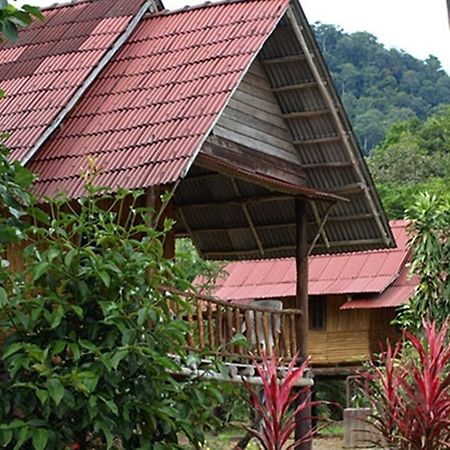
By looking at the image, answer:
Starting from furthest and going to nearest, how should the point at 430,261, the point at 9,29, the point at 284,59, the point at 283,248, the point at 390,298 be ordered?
the point at 390,298, the point at 430,261, the point at 283,248, the point at 284,59, the point at 9,29

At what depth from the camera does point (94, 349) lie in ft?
24.3

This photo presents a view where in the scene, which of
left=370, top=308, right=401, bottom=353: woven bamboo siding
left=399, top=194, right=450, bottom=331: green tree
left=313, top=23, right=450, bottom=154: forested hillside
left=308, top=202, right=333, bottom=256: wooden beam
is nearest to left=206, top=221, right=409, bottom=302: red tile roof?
left=370, top=308, right=401, bottom=353: woven bamboo siding

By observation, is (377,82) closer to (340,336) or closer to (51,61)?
(340,336)

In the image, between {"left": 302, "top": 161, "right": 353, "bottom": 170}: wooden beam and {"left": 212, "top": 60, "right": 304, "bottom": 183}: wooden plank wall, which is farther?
{"left": 302, "top": 161, "right": 353, "bottom": 170}: wooden beam

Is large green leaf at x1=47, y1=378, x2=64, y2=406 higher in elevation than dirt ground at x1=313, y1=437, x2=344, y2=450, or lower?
lower

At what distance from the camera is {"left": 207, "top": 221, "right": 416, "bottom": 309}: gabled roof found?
27250 mm

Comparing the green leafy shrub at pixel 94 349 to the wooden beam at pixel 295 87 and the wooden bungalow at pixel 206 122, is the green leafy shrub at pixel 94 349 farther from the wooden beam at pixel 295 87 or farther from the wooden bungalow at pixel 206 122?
the wooden beam at pixel 295 87

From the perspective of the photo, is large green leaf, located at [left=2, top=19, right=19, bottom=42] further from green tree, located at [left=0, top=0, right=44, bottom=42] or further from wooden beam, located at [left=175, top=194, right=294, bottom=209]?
wooden beam, located at [left=175, top=194, right=294, bottom=209]

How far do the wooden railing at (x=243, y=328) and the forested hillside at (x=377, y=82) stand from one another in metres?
50.8

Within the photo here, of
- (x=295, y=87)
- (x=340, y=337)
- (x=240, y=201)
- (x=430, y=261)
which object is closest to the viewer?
(x=295, y=87)

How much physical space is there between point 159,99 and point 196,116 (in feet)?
2.18

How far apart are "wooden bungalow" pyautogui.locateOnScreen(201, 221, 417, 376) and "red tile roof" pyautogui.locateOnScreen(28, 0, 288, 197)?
14.6m

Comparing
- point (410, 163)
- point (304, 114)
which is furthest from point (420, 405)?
point (410, 163)

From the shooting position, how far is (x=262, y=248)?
15758 mm
